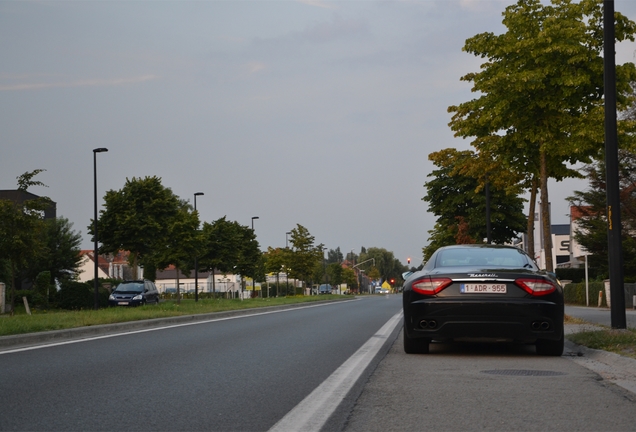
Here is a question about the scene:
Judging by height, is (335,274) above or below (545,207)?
below

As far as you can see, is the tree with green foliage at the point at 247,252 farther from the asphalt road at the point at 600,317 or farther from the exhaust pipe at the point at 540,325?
the exhaust pipe at the point at 540,325

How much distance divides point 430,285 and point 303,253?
67032 millimetres

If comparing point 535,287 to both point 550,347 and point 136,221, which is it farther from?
point 136,221

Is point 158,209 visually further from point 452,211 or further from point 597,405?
point 597,405

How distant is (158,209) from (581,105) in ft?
104

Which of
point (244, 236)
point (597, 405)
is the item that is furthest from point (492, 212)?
point (597, 405)

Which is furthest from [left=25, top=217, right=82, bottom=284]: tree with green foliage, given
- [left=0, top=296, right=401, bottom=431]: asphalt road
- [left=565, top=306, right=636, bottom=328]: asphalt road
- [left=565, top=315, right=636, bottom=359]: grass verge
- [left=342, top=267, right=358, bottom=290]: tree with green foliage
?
A: [left=342, top=267, right=358, bottom=290]: tree with green foliage

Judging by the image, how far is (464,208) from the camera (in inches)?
1922

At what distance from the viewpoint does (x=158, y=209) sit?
1886 inches

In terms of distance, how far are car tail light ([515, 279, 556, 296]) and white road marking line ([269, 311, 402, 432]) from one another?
2117 millimetres

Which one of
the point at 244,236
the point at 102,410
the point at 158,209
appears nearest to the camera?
the point at 102,410

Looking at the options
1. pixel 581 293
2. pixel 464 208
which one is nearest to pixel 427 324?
pixel 581 293

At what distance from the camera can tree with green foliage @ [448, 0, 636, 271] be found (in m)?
20.1

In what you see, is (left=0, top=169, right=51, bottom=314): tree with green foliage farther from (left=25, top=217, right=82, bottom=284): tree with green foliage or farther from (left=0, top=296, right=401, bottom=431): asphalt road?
(left=25, top=217, right=82, bottom=284): tree with green foliage
